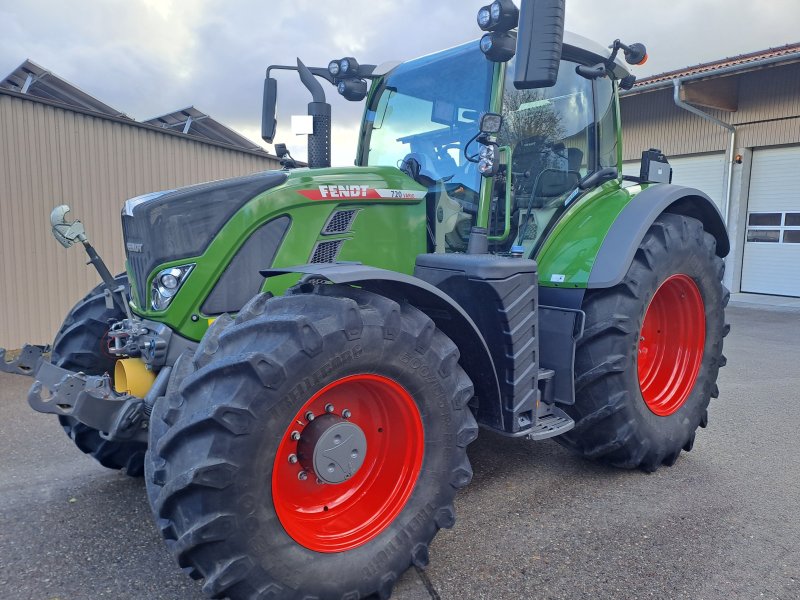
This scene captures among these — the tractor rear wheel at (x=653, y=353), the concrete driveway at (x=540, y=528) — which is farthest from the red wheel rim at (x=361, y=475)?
the tractor rear wheel at (x=653, y=353)

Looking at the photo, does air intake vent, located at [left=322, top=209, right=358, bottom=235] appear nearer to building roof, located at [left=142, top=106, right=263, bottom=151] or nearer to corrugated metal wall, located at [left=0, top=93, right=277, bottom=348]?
corrugated metal wall, located at [left=0, top=93, right=277, bottom=348]

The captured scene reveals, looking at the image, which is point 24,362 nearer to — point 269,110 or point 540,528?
point 269,110

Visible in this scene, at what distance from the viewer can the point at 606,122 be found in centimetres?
392

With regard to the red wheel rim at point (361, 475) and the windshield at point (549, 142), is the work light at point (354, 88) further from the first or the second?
the red wheel rim at point (361, 475)

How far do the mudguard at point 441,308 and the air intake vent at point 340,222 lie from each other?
0.44 m

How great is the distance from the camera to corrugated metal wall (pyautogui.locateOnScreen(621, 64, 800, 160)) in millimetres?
11656

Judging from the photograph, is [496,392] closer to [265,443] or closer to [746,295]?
[265,443]

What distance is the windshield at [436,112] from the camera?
10.6 ft

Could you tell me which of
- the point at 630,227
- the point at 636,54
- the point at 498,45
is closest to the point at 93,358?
the point at 498,45

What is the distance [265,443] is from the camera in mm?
2033

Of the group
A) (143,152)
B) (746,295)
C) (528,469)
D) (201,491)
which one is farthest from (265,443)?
(746,295)

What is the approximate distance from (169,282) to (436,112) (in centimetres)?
162

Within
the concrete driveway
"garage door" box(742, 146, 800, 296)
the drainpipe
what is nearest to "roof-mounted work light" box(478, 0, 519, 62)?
the concrete driveway

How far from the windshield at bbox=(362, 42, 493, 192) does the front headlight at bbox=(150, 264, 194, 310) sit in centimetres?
132
